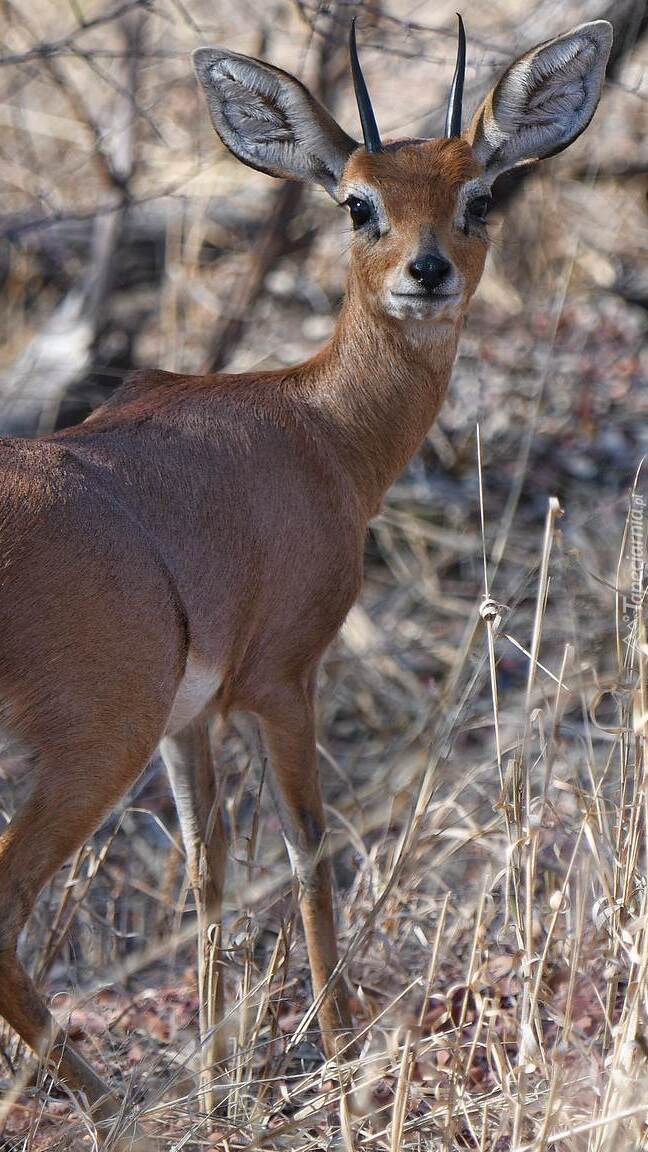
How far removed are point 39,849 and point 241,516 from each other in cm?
127

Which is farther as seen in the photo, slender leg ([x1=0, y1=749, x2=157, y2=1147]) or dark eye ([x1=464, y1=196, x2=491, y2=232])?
dark eye ([x1=464, y1=196, x2=491, y2=232])

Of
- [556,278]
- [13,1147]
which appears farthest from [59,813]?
[556,278]

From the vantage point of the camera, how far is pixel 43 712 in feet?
11.8

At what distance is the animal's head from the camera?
4562 millimetres

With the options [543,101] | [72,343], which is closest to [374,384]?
[543,101]

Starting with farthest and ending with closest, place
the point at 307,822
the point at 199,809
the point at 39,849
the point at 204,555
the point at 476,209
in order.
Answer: the point at 199,809, the point at 476,209, the point at 307,822, the point at 204,555, the point at 39,849

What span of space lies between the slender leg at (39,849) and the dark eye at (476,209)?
88.3 inches

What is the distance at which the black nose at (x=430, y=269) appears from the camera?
14.5 feet

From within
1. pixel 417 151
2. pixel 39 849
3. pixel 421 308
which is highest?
pixel 417 151

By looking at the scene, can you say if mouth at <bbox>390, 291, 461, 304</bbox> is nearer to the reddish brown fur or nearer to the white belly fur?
the reddish brown fur

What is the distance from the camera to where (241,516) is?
14.4ft

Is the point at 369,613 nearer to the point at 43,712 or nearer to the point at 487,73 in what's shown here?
the point at 487,73

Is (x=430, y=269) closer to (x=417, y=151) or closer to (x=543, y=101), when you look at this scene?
(x=417, y=151)


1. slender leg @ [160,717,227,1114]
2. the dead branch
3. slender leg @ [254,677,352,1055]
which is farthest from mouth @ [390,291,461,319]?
the dead branch
